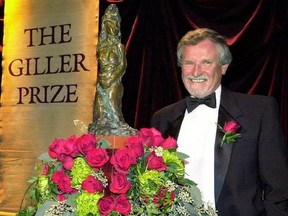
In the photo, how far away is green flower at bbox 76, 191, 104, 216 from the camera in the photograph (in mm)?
1383

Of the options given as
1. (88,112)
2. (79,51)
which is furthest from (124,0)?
(88,112)

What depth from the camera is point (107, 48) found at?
82.5 inches

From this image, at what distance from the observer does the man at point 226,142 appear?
196cm

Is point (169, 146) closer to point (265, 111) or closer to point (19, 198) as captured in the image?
point (265, 111)

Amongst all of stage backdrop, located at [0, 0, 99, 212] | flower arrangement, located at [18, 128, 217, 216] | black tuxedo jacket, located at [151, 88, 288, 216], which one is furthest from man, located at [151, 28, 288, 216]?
stage backdrop, located at [0, 0, 99, 212]

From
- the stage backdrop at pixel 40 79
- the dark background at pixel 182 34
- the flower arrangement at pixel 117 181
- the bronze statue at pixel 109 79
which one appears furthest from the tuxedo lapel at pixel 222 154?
the stage backdrop at pixel 40 79

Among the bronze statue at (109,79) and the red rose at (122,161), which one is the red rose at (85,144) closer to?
the red rose at (122,161)

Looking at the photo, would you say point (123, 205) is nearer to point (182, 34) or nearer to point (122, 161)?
point (122, 161)

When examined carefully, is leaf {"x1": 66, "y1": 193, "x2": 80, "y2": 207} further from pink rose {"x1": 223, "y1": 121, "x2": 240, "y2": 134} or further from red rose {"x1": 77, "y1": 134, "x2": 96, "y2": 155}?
pink rose {"x1": 223, "y1": 121, "x2": 240, "y2": 134}

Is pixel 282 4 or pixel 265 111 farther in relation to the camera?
pixel 282 4

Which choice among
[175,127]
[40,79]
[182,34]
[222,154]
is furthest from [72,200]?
[40,79]

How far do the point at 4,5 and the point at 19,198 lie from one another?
171 cm

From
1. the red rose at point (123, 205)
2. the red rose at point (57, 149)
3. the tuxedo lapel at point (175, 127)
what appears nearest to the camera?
the red rose at point (123, 205)

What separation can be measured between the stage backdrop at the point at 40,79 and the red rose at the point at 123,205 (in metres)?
2.78
